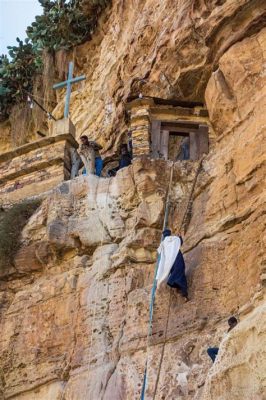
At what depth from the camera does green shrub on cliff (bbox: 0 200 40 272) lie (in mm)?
11633

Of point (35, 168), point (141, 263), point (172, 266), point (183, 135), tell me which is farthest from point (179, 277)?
point (35, 168)

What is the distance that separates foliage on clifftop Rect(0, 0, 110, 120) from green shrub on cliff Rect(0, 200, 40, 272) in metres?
8.07

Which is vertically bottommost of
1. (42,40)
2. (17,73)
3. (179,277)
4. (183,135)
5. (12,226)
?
(179,277)

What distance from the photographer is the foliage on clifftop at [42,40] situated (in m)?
19.3

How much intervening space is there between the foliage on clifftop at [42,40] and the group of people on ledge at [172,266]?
1072 centimetres

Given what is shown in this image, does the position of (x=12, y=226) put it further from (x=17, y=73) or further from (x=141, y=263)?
(x=17, y=73)

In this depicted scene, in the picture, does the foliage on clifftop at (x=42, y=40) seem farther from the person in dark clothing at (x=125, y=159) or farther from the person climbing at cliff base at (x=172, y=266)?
the person climbing at cliff base at (x=172, y=266)

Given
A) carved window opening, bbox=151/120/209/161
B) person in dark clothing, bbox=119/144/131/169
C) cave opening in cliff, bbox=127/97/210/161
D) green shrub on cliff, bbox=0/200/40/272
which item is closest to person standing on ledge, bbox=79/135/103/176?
person in dark clothing, bbox=119/144/131/169

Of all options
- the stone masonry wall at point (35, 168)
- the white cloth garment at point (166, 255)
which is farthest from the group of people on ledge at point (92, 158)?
the white cloth garment at point (166, 255)

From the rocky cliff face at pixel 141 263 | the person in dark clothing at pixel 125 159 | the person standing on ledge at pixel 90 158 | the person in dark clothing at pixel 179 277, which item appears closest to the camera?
the rocky cliff face at pixel 141 263

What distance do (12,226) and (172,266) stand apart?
3.37 m

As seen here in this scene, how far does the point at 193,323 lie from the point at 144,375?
0.87 meters

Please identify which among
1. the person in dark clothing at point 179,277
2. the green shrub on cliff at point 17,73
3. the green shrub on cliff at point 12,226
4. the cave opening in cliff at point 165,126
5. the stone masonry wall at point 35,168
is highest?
the green shrub on cliff at point 17,73

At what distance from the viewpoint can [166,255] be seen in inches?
382
